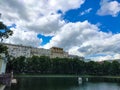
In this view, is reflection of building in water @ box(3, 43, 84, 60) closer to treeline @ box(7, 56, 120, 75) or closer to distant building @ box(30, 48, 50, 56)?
distant building @ box(30, 48, 50, 56)

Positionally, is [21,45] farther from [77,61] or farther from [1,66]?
[1,66]

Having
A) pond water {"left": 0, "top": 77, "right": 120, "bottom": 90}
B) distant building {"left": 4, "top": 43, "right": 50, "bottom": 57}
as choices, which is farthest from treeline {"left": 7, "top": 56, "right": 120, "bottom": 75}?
distant building {"left": 4, "top": 43, "right": 50, "bottom": 57}

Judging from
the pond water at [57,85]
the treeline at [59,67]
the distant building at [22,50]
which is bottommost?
the pond water at [57,85]

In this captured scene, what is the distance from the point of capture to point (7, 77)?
44406mm

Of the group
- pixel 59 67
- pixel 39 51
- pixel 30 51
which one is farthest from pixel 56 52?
pixel 59 67

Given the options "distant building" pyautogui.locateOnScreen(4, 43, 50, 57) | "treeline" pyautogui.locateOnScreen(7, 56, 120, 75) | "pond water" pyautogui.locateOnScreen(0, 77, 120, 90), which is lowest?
"pond water" pyautogui.locateOnScreen(0, 77, 120, 90)

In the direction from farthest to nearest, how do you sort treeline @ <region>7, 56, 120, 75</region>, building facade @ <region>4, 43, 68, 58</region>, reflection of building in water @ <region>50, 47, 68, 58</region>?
1. reflection of building in water @ <region>50, 47, 68, 58</region>
2. building facade @ <region>4, 43, 68, 58</region>
3. treeline @ <region>7, 56, 120, 75</region>

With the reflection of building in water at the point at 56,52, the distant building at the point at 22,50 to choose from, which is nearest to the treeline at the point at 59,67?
the distant building at the point at 22,50

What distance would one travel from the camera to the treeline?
11215 centimetres

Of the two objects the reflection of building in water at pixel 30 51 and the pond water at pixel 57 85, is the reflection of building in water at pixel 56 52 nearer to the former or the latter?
the reflection of building in water at pixel 30 51

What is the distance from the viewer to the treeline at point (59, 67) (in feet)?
368

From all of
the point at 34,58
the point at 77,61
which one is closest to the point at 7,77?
the point at 34,58

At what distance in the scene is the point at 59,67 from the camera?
130 meters

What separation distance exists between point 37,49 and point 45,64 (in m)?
55.5
